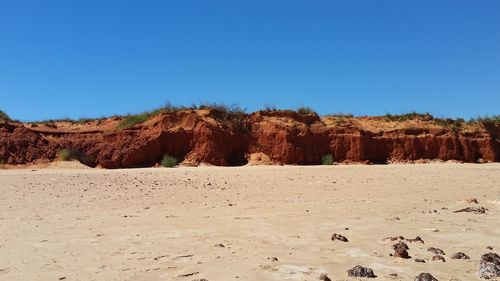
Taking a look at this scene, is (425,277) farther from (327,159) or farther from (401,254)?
(327,159)

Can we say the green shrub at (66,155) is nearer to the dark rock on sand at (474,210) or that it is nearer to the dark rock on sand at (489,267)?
the dark rock on sand at (474,210)

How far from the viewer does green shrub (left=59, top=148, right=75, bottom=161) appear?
2125 centimetres

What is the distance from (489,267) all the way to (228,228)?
3228mm

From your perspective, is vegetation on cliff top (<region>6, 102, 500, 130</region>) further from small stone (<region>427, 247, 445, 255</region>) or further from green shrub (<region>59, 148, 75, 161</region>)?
small stone (<region>427, 247, 445, 255</region>)

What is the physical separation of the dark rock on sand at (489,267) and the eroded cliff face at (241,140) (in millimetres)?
17665

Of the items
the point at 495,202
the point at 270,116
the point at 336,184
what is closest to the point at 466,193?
the point at 495,202

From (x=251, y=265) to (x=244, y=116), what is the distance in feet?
66.1

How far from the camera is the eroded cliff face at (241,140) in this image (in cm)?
2202

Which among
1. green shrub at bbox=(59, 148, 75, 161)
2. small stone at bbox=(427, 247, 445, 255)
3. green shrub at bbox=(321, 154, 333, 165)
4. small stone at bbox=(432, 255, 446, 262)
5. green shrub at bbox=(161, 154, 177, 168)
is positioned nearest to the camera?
small stone at bbox=(432, 255, 446, 262)

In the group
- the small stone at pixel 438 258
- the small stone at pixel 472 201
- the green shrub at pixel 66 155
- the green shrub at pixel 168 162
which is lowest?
the small stone at pixel 438 258

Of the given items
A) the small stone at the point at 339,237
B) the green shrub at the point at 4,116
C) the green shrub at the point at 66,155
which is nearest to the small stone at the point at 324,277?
the small stone at the point at 339,237

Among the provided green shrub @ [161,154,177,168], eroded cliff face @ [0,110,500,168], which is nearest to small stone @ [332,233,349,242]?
green shrub @ [161,154,177,168]

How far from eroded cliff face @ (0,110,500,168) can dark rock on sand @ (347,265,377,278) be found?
1771cm

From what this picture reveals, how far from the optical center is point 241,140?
23406 millimetres
